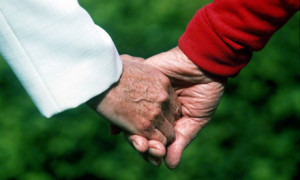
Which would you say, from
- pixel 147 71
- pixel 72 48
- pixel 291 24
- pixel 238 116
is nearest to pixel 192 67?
pixel 147 71

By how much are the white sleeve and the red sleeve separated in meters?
0.39

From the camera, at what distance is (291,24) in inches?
117

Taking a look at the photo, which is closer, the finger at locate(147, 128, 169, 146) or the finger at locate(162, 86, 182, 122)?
the finger at locate(147, 128, 169, 146)

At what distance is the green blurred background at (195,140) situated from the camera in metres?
2.72

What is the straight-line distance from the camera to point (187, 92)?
218 centimetres

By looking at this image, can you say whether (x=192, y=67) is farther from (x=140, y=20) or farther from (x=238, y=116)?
(x=140, y=20)

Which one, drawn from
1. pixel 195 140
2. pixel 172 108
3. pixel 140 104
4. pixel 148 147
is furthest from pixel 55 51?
pixel 195 140

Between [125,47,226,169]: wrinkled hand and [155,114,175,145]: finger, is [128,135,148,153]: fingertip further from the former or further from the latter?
[125,47,226,169]: wrinkled hand

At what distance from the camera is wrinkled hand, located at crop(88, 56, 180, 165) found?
176 cm

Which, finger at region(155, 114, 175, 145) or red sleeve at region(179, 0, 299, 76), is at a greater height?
red sleeve at region(179, 0, 299, 76)

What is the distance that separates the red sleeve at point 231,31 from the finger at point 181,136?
0.93ft

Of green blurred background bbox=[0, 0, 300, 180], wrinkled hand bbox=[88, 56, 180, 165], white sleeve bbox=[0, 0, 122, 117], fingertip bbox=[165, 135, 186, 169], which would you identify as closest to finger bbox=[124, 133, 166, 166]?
wrinkled hand bbox=[88, 56, 180, 165]

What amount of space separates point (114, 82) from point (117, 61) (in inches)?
3.0

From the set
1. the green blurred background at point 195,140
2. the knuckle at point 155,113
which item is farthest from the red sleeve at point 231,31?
the green blurred background at point 195,140
